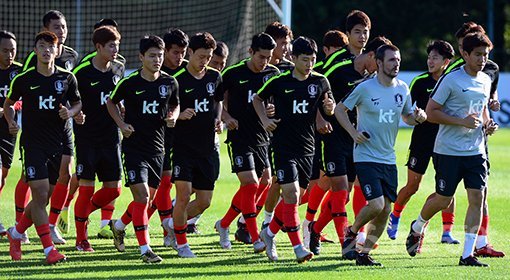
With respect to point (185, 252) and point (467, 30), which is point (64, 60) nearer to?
point (185, 252)

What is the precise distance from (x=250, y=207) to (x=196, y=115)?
3.77 ft

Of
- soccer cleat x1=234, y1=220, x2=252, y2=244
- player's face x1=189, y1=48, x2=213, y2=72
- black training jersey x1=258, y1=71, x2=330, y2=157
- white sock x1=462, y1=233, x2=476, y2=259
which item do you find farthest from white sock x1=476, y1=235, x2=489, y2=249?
player's face x1=189, y1=48, x2=213, y2=72

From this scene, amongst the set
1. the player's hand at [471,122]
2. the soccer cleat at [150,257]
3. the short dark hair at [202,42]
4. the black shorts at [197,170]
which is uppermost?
the short dark hair at [202,42]

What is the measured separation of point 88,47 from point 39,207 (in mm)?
26913

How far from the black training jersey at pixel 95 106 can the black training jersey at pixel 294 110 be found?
191cm

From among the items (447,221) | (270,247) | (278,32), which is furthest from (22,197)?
(447,221)

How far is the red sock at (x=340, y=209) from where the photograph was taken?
37.4ft

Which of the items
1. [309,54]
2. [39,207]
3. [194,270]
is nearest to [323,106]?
[309,54]

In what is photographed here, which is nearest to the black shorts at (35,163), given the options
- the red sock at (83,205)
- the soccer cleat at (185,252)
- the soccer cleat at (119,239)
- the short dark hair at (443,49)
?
the red sock at (83,205)

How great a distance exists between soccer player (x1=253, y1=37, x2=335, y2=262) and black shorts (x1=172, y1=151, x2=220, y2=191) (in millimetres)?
799

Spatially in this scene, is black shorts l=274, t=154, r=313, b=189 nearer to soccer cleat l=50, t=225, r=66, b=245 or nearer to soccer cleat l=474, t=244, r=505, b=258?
soccer cleat l=474, t=244, r=505, b=258

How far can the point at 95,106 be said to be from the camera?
11.5m

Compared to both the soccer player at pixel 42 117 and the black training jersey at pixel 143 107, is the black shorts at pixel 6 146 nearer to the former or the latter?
the soccer player at pixel 42 117

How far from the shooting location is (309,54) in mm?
10477
